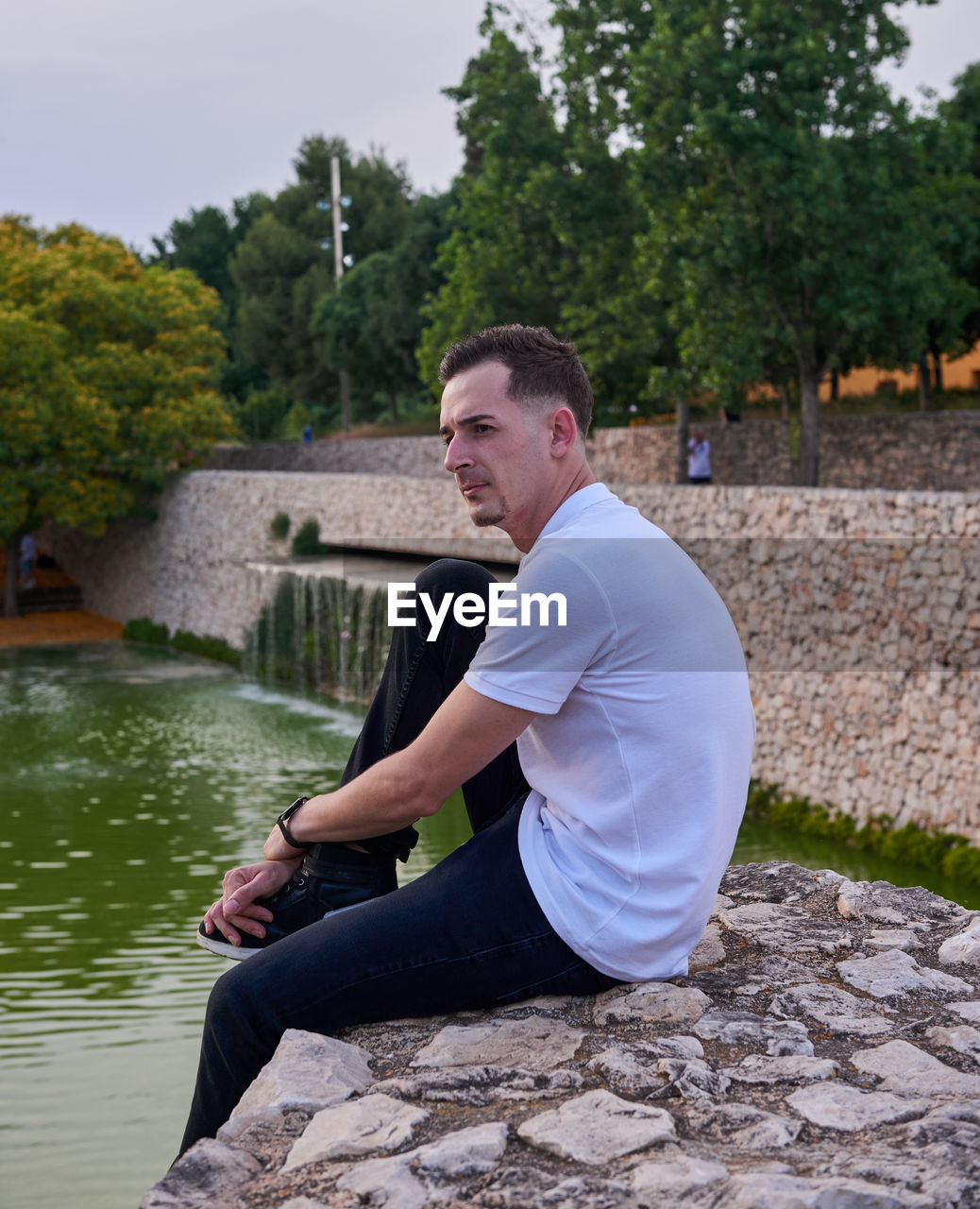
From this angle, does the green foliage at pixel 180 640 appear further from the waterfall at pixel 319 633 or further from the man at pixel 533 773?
the man at pixel 533 773

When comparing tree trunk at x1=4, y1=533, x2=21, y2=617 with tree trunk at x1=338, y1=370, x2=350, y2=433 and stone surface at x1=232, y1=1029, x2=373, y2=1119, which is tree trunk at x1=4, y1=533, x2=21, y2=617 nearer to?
tree trunk at x1=338, y1=370, x2=350, y2=433

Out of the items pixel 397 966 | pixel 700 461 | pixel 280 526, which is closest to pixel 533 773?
pixel 397 966

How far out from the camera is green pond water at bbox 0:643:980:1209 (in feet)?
16.9

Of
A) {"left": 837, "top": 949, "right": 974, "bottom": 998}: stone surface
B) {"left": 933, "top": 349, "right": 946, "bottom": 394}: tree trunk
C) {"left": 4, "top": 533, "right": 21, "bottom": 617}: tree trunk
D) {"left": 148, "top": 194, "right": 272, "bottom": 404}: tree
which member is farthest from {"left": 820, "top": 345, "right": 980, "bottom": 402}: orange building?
{"left": 148, "top": 194, "right": 272, "bottom": 404}: tree

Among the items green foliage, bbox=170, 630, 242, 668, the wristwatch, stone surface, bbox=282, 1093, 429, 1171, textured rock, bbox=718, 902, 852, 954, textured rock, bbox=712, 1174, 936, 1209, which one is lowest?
green foliage, bbox=170, 630, 242, 668

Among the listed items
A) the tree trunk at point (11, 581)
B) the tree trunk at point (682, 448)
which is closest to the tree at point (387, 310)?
the tree trunk at point (11, 581)

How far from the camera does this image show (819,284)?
16656 mm

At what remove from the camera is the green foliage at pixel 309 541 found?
20.8 metres

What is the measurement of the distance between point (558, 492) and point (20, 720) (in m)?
14.8

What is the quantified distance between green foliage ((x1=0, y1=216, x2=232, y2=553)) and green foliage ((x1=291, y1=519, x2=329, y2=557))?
5.64 metres

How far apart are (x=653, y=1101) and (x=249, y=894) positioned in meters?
0.91

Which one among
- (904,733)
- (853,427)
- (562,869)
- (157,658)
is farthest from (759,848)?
(157,658)

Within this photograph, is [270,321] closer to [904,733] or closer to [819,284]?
[819,284]

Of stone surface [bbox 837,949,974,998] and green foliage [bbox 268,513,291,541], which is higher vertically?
green foliage [bbox 268,513,291,541]
